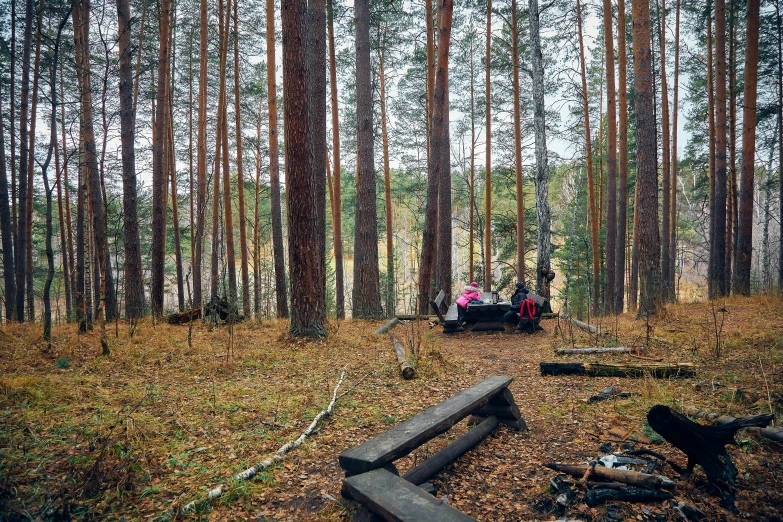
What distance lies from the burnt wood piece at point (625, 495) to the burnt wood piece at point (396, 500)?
1.11m

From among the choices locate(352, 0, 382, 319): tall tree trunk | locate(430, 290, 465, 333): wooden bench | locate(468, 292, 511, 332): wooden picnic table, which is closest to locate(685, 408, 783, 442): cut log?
locate(468, 292, 511, 332): wooden picnic table

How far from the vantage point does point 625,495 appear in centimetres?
257

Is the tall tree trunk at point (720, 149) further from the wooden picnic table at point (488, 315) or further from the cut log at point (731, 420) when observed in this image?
the cut log at point (731, 420)

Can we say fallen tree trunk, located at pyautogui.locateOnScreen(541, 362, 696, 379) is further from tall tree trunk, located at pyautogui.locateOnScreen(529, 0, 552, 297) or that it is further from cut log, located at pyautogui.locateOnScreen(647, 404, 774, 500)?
tall tree trunk, located at pyautogui.locateOnScreen(529, 0, 552, 297)

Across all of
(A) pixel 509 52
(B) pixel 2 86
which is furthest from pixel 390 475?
(B) pixel 2 86

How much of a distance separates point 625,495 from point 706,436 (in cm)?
71

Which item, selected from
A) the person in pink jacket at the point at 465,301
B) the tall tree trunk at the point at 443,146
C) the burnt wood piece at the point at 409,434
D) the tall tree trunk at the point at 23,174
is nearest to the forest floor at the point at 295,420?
the burnt wood piece at the point at 409,434

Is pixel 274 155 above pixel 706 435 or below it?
above

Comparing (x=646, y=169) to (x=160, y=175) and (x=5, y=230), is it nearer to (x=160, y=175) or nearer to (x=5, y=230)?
(x=160, y=175)

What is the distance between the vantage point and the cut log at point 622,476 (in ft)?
8.55

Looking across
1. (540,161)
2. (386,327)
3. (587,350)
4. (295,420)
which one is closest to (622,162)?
(540,161)

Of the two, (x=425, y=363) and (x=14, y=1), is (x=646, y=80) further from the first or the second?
(x=14, y=1)

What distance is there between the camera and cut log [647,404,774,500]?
2654mm

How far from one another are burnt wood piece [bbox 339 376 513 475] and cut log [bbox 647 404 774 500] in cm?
133
